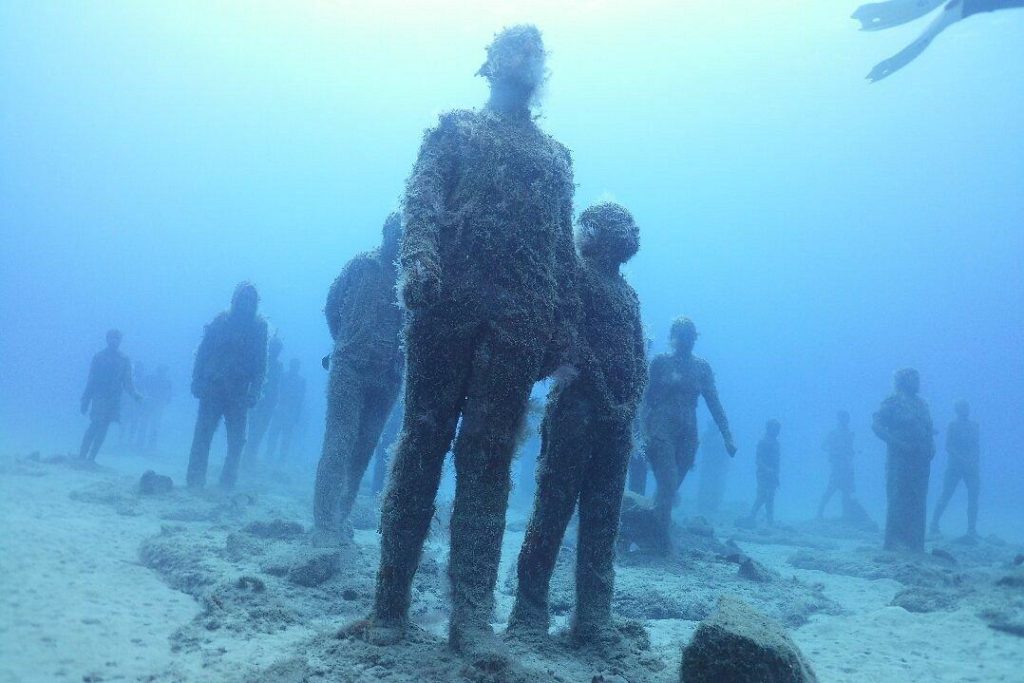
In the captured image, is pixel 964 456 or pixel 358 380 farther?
pixel 964 456

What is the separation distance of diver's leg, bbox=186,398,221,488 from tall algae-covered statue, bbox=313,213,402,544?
5316 millimetres

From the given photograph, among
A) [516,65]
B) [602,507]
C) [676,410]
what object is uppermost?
[516,65]

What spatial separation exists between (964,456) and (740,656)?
1954cm

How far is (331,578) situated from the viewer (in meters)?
4.88

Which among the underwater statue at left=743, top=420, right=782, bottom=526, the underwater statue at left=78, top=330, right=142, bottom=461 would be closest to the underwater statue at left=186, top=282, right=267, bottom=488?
the underwater statue at left=78, top=330, right=142, bottom=461

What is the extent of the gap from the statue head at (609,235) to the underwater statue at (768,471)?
58.3ft

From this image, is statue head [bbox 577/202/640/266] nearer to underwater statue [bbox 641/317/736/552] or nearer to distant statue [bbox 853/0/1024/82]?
distant statue [bbox 853/0/1024/82]

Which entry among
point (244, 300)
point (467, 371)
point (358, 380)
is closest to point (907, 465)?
point (358, 380)

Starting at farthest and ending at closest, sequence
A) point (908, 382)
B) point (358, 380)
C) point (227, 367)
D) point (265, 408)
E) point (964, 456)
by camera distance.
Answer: point (265, 408) < point (964, 456) < point (908, 382) < point (227, 367) < point (358, 380)

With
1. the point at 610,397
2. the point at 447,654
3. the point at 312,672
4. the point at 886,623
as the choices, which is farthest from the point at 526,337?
the point at 886,623

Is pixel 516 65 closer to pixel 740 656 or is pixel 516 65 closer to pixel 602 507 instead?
pixel 602 507

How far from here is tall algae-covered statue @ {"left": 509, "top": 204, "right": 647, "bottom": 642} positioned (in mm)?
3795

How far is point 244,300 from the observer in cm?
1047

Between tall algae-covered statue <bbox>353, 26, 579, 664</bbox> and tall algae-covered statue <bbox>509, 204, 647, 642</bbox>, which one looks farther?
tall algae-covered statue <bbox>509, 204, 647, 642</bbox>
